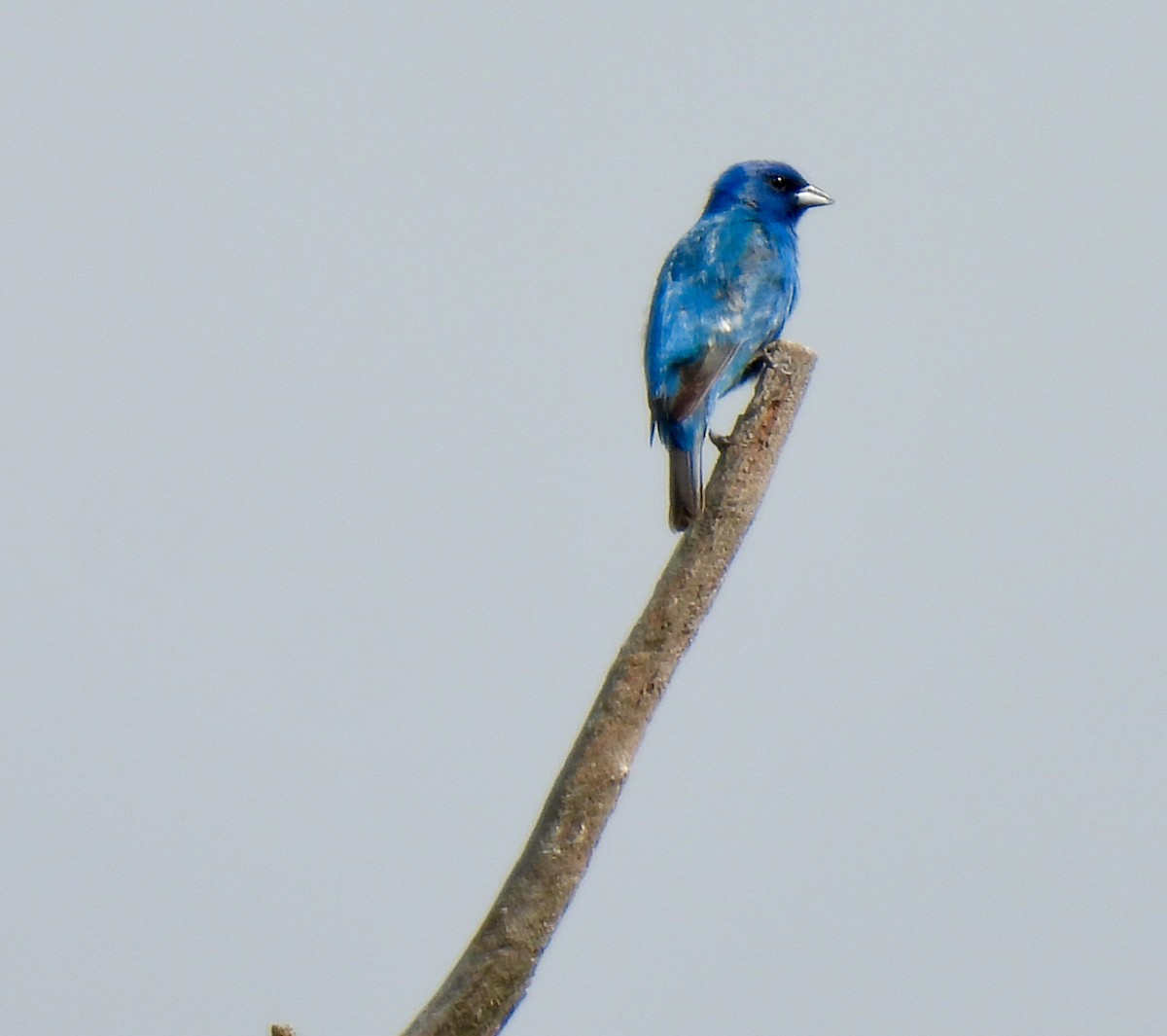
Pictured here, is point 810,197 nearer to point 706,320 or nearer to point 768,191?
point 768,191

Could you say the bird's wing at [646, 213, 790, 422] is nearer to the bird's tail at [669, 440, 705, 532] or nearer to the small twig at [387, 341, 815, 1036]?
the bird's tail at [669, 440, 705, 532]

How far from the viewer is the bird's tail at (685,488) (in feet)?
31.6

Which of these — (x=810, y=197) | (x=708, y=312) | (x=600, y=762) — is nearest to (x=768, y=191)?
(x=810, y=197)

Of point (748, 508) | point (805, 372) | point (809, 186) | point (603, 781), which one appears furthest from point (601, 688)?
point (809, 186)

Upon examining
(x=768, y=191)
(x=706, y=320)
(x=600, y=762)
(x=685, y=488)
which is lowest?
(x=600, y=762)

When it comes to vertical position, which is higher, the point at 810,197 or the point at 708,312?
the point at 810,197

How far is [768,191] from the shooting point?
13.9m

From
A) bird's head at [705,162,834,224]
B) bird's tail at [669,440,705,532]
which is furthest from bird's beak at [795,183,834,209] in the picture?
bird's tail at [669,440,705,532]

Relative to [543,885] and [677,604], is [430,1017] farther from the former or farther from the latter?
[677,604]

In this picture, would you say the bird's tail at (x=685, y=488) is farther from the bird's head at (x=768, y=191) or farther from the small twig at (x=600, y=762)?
the bird's head at (x=768, y=191)

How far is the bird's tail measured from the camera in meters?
9.63

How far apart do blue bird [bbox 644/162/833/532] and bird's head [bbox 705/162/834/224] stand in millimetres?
248

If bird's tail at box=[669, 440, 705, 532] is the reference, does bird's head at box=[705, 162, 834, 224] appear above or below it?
above

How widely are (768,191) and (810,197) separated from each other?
36 cm
